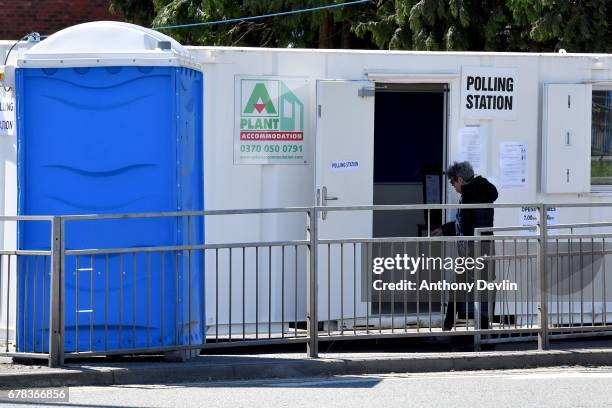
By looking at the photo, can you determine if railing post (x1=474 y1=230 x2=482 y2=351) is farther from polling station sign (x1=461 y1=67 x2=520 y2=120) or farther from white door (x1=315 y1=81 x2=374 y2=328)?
polling station sign (x1=461 y1=67 x2=520 y2=120)

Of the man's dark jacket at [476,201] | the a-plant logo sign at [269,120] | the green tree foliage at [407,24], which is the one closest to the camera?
the man's dark jacket at [476,201]

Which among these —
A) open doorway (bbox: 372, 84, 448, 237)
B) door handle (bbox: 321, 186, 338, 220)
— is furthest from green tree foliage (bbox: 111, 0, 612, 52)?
door handle (bbox: 321, 186, 338, 220)

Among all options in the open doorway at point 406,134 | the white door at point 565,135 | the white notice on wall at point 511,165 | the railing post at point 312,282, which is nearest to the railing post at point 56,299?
the railing post at point 312,282

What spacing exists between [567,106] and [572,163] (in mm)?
567

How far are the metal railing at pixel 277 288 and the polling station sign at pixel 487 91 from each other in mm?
1247

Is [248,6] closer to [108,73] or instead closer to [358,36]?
[358,36]

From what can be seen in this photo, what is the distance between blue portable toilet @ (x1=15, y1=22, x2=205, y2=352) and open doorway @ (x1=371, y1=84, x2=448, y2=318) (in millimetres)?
3277

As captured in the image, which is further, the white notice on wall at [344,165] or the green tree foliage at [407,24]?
the green tree foliage at [407,24]

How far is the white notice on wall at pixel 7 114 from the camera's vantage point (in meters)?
10.5

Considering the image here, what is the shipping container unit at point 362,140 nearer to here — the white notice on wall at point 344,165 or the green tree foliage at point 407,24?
the white notice on wall at point 344,165

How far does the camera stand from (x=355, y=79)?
10.9m

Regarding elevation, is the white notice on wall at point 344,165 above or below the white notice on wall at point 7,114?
below

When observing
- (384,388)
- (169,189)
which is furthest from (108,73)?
(384,388)

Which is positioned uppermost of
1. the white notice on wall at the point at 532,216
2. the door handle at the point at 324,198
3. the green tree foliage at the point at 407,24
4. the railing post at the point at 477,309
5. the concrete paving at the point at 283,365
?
the green tree foliage at the point at 407,24
